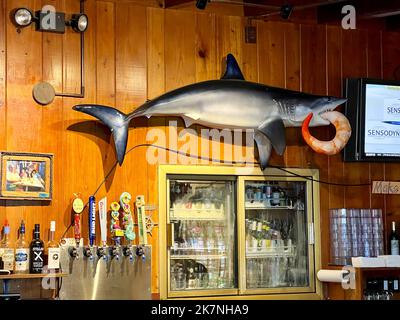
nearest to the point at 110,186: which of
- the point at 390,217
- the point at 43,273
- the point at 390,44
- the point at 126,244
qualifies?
the point at 126,244

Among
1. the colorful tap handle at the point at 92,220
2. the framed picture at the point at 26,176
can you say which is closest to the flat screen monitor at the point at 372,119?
the colorful tap handle at the point at 92,220

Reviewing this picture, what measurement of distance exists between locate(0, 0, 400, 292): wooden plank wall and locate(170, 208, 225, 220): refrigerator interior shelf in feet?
0.81

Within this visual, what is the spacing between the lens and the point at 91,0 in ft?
14.5

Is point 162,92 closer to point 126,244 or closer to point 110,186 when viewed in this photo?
point 110,186

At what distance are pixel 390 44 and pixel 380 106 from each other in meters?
0.69

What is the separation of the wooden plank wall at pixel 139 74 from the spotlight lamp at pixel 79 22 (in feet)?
0.20

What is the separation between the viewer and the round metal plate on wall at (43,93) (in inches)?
164

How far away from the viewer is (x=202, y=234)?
4.72 m

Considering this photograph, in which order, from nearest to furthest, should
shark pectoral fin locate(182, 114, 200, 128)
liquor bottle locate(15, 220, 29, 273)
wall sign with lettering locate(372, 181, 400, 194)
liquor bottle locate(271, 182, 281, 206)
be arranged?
1. liquor bottle locate(15, 220, 29, 273)
2. shark pectoral fin locate(182, 114, 200, 128)
3. liquor bottle locate(271, 182, 281, 206)
4. wall sign with lettering locate(372, 181, 400, 194)

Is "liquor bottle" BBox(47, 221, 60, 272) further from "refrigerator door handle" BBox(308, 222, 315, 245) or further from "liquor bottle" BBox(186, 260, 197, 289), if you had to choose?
"refrigerator door handle" BBox(308, 222, 315, 245)

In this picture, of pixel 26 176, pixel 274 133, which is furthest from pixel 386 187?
pixel 26 176

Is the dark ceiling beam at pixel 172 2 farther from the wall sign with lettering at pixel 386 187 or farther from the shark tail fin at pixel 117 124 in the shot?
the wall sign with lettering at pixel 386 187

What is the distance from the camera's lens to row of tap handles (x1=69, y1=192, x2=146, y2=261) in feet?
13.4

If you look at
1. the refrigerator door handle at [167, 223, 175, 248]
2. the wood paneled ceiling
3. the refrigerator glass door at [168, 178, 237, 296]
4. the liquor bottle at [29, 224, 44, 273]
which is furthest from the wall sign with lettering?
the liquor bottle at [29, 224, 44, 273]
